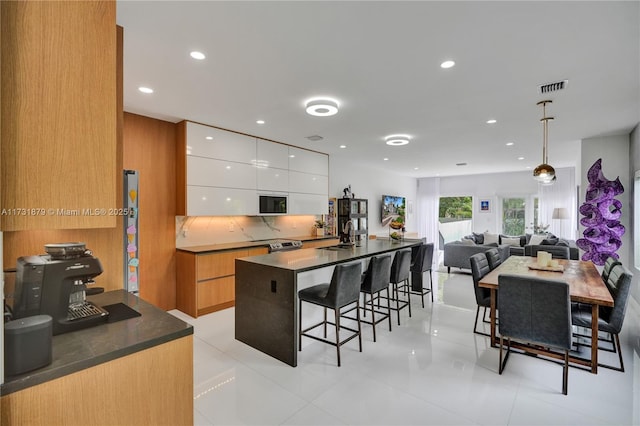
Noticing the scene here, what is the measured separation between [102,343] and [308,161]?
5268 mm

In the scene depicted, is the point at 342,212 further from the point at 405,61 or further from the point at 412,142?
the point at 405,61

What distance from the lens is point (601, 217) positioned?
4.86 metres

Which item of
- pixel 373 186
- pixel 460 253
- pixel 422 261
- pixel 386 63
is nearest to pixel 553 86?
pixel 386 63

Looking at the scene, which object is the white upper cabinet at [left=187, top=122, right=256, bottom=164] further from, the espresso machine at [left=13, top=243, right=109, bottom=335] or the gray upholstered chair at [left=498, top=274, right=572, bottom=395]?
the gray upholstered chair at [left=498, top=274, right=572, bottom=395]

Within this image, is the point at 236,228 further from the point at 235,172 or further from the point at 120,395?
the point at 120,395

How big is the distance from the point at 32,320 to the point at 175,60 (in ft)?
7.52

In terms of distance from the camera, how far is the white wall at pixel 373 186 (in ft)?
24.6

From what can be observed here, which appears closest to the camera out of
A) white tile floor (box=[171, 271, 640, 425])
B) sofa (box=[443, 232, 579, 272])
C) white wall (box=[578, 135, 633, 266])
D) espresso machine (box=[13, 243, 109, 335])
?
espresso machine (box=[13, 243, 109, 335])

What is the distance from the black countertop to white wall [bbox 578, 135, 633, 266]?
22.0 ft

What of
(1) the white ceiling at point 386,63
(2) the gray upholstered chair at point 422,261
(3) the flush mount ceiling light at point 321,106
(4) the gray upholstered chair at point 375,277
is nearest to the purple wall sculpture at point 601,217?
(1) the white ceiling at point 386,63

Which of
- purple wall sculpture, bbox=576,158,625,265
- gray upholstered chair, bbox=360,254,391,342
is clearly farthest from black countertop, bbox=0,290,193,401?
purple wall sculpture, bbox=576,158,625,265

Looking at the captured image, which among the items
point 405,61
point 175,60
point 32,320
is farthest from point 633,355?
point 175,60

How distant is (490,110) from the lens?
3.87 metres

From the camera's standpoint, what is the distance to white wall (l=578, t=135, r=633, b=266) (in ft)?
16.7
